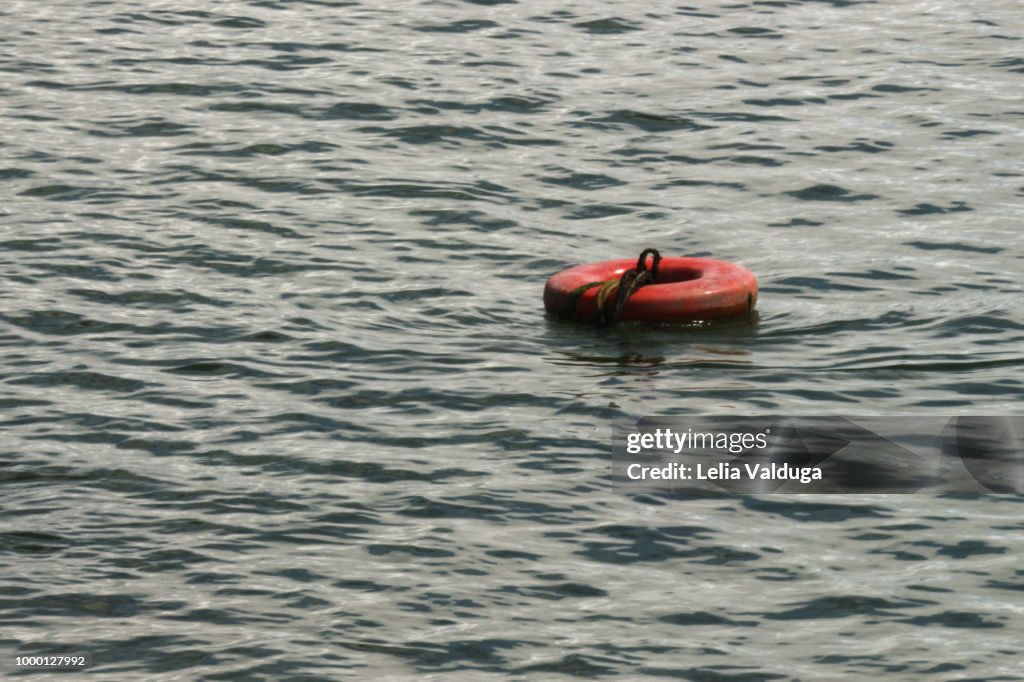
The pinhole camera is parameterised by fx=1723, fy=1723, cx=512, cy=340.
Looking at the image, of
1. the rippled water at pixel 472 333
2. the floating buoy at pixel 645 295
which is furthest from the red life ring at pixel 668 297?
the rippled water at pixel 472 333

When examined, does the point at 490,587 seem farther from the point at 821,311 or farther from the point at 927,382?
the point at 821,311

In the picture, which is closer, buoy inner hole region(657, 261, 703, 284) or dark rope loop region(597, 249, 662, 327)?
dark rope loop region(597, 249, 662, 327)

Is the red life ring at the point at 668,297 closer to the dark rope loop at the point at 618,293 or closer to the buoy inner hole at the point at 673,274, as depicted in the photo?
the dark rope loop at the point at 618,293

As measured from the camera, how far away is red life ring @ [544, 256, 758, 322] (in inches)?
461

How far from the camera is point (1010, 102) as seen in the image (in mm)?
17875

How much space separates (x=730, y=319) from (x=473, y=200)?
11.6ft

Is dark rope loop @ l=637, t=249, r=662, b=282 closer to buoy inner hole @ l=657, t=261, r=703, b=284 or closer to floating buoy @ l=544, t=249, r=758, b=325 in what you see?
floating buoy @ l=544, t=249, r=758, b=325

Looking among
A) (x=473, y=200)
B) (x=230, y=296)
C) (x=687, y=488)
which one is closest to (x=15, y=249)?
(x=230, y=296)

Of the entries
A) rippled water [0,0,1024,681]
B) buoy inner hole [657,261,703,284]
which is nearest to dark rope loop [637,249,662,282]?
buoy inner hole [657,261,703,284]

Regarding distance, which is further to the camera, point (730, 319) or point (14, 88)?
point (14, 88)

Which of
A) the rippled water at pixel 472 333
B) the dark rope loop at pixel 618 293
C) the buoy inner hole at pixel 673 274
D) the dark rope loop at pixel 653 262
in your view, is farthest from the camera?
the buoy inner hole at pixel 673 274

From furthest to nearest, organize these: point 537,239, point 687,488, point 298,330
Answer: point 537,239
point 298,330
point 687,488

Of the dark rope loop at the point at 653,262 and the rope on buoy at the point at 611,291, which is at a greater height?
the dark rope loop at the point at 653,262

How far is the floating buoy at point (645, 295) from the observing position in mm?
11703
